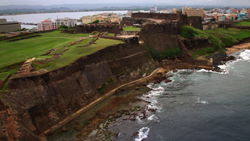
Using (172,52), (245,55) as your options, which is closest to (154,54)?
(172,52)

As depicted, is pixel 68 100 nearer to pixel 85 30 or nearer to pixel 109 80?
pixel 109 80

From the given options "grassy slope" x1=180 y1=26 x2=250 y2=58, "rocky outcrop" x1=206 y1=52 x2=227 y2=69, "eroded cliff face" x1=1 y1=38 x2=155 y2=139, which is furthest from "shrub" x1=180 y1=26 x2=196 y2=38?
"eroded cliff face" x1=1 y1=38 x2=155 y2=139

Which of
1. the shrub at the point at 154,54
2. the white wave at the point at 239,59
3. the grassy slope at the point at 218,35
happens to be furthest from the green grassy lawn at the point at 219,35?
the shrub at the point at 154,54

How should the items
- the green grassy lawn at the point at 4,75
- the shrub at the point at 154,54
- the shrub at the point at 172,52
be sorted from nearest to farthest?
the green grassy lawn at the point at 4,75
the shrub at the point at 154,54
the shrub at the point at 172,52

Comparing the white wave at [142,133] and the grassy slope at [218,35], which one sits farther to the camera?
the grassy slope at [218,35]

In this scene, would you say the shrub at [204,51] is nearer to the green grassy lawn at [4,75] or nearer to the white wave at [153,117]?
the white wave at [153,117]

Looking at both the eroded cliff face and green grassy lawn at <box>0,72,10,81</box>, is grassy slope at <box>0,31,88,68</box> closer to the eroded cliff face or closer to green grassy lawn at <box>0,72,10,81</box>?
green grassy lawn at <box>0,72,10,81</box>
